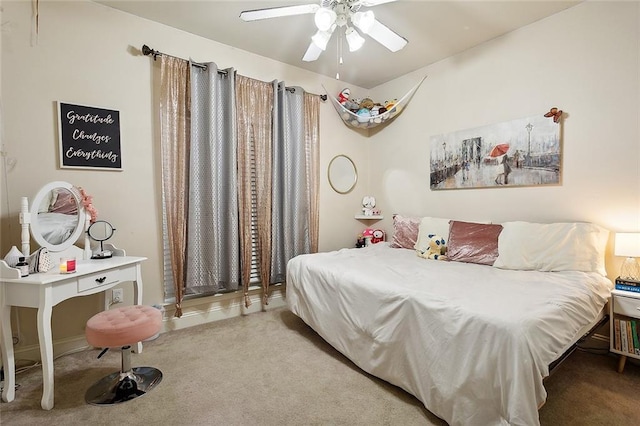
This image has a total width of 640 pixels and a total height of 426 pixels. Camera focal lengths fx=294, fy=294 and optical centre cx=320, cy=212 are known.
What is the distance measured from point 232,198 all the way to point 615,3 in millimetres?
3352

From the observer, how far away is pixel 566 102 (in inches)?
93.6

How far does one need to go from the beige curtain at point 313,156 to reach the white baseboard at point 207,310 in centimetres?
→ 76

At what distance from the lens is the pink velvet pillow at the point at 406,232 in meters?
3.18

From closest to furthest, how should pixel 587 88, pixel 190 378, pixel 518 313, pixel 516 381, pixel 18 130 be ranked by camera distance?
pixel 516 381, pixel 518 313, pixel 190 378, pixel 18 130, pixel 587 88

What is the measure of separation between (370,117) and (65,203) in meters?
3.08

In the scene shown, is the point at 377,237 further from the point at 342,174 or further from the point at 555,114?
the point at 555,114

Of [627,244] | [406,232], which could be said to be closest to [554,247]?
[627,244]

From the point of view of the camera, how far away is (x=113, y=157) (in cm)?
238

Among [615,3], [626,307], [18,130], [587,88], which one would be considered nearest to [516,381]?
[626,307]

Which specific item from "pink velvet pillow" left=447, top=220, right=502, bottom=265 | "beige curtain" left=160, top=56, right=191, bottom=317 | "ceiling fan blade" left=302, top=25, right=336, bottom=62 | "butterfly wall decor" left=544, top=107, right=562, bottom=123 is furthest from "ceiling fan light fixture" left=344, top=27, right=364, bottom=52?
"pink velvet pillow" left=447, top=220, right=502, bottom=265

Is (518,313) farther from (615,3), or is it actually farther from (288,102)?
(288,102)

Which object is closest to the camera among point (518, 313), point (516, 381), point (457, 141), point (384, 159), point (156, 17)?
point (516, 381)

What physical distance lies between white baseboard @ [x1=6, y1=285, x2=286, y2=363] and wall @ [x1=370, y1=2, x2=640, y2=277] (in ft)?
6.93

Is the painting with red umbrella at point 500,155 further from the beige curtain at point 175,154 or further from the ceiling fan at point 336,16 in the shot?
the beige curtain at point 175,154
